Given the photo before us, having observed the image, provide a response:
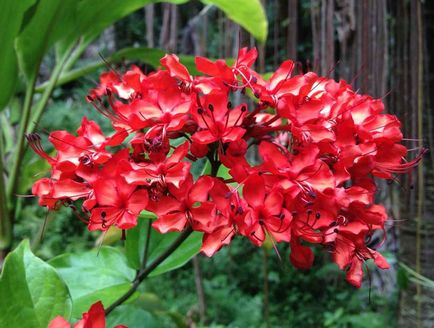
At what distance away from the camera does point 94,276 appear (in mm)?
712

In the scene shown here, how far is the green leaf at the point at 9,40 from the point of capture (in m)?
0.66

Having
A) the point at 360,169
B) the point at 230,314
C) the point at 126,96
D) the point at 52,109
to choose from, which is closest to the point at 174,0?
the point at 126,96

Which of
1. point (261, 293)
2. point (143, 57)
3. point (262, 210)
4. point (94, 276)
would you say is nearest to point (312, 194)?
point (262, 210)

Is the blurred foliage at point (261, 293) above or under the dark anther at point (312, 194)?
under

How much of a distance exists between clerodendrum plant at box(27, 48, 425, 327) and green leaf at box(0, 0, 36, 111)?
241 mm

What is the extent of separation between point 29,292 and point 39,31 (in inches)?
15.6

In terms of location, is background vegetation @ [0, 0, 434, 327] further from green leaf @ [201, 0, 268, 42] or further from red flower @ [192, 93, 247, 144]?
red flower @ [192, 93, 247, 144]

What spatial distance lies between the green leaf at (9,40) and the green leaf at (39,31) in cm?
3

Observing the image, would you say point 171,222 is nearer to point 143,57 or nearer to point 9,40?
point 9,40

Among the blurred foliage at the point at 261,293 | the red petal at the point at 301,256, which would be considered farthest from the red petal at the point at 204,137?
the blurred foliage at the point at 261,293

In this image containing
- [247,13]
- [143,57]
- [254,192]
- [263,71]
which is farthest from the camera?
[263,71]

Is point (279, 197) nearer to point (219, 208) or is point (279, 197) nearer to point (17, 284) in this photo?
point (219, 208)

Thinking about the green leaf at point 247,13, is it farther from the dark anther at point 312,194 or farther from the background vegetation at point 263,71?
the dark anther at point 312,194

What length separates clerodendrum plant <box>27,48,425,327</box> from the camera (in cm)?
43
